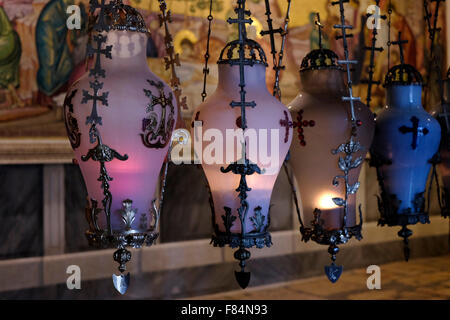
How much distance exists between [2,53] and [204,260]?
1894 millimetres

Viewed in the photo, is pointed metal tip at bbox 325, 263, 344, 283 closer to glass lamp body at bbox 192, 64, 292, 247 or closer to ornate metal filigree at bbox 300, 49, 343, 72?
glass lamp body at bbox 192, 64, 292, 247

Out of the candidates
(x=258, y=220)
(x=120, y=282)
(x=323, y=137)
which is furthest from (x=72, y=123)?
(x=323, y=137)

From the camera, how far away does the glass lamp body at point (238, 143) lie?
103 centimetres

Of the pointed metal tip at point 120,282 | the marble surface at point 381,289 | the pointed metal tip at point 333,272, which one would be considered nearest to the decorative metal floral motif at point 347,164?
the pointed metal tip at point 333,272

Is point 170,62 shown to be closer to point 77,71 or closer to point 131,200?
point 131,200

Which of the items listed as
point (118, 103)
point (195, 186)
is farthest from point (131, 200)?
point (195, 186)

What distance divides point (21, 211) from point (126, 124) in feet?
8.09

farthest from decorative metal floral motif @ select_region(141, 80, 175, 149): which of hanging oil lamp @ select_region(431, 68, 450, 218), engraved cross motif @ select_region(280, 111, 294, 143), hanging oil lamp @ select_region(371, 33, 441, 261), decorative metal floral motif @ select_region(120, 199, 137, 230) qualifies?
hanging oil lamp @ select_region(431, 68, 450, 218)

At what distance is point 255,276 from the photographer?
12.4 feet

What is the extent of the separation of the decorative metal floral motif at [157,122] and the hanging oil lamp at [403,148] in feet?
1.86

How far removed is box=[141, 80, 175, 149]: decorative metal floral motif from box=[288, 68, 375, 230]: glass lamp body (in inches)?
12.5

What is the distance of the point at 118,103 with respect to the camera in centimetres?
93

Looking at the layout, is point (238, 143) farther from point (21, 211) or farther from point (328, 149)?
point (21, 211)

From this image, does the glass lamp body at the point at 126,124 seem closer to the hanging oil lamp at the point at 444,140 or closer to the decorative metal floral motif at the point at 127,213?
the decorative metal floral motif at the point at 127,213
